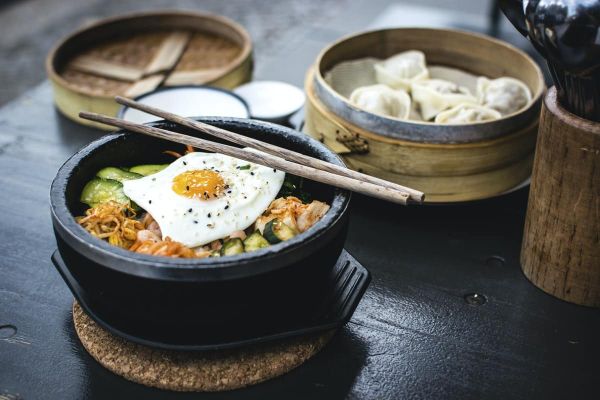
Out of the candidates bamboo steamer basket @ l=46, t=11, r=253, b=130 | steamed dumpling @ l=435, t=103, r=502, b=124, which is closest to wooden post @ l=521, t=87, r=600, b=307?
steamed dumpling @ l=435, t=103, r=502, b=124

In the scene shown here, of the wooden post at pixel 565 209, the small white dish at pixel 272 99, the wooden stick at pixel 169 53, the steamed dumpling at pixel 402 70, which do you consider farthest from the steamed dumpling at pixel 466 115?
the wooden stick at pixel 169 53

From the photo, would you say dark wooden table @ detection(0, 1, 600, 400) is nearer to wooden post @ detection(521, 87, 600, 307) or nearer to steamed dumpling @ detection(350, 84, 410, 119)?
wooden post @ detection(521, 87, 600, 307)

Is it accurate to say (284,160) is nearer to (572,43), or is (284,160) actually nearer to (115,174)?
(115,174)

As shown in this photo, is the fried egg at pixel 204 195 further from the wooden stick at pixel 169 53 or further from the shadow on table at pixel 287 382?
the wooden stick at pixel 169 53

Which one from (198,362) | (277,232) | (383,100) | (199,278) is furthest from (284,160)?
(383,100)

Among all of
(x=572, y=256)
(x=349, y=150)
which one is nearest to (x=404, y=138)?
(x=349, y=150)
